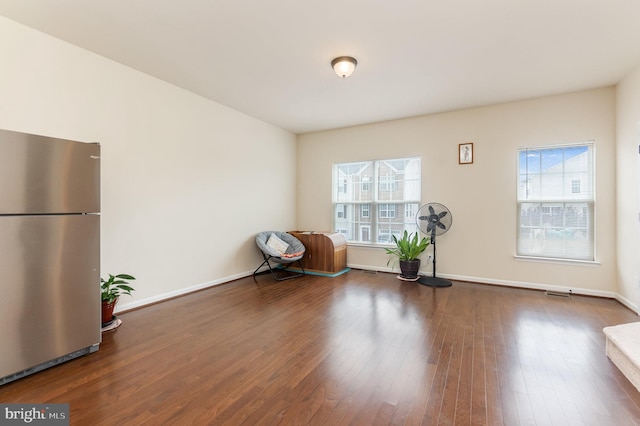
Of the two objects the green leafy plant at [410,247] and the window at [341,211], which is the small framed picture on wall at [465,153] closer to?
the green leafy plant at [410,247]

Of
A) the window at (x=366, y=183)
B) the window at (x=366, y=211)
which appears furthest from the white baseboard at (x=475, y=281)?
the window at (x=366, y=183)

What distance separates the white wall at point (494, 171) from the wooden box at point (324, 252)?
44 centimetres

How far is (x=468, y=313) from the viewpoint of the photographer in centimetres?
313

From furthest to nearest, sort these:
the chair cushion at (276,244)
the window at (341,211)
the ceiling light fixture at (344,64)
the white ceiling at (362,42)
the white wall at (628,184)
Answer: the window at (341,211), the chair cushion at (276,244), the white wall at (628,184), the ceiling light fixture at (344,64), the white ceiling at (362,42)

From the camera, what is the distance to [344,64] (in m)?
2.96

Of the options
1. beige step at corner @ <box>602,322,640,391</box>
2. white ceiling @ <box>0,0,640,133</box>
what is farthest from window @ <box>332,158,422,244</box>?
beige step at corner @ <box>602,322,640,391</box>

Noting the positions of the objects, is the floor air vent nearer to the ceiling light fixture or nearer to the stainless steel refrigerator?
the ceiling light fixture

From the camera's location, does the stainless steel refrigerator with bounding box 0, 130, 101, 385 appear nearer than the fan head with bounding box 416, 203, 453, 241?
Yes

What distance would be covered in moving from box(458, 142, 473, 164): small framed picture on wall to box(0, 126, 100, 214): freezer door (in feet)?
15.3

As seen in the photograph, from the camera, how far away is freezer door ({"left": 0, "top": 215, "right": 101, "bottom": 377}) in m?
1.86

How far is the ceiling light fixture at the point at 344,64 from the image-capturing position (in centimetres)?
294

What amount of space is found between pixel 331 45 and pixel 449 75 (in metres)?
1.55

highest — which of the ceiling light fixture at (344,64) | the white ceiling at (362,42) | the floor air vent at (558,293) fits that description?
the white ceiling at (362,42)

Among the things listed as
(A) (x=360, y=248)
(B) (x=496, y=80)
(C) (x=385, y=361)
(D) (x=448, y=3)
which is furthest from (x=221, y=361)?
(B) (x=496, y=80)
